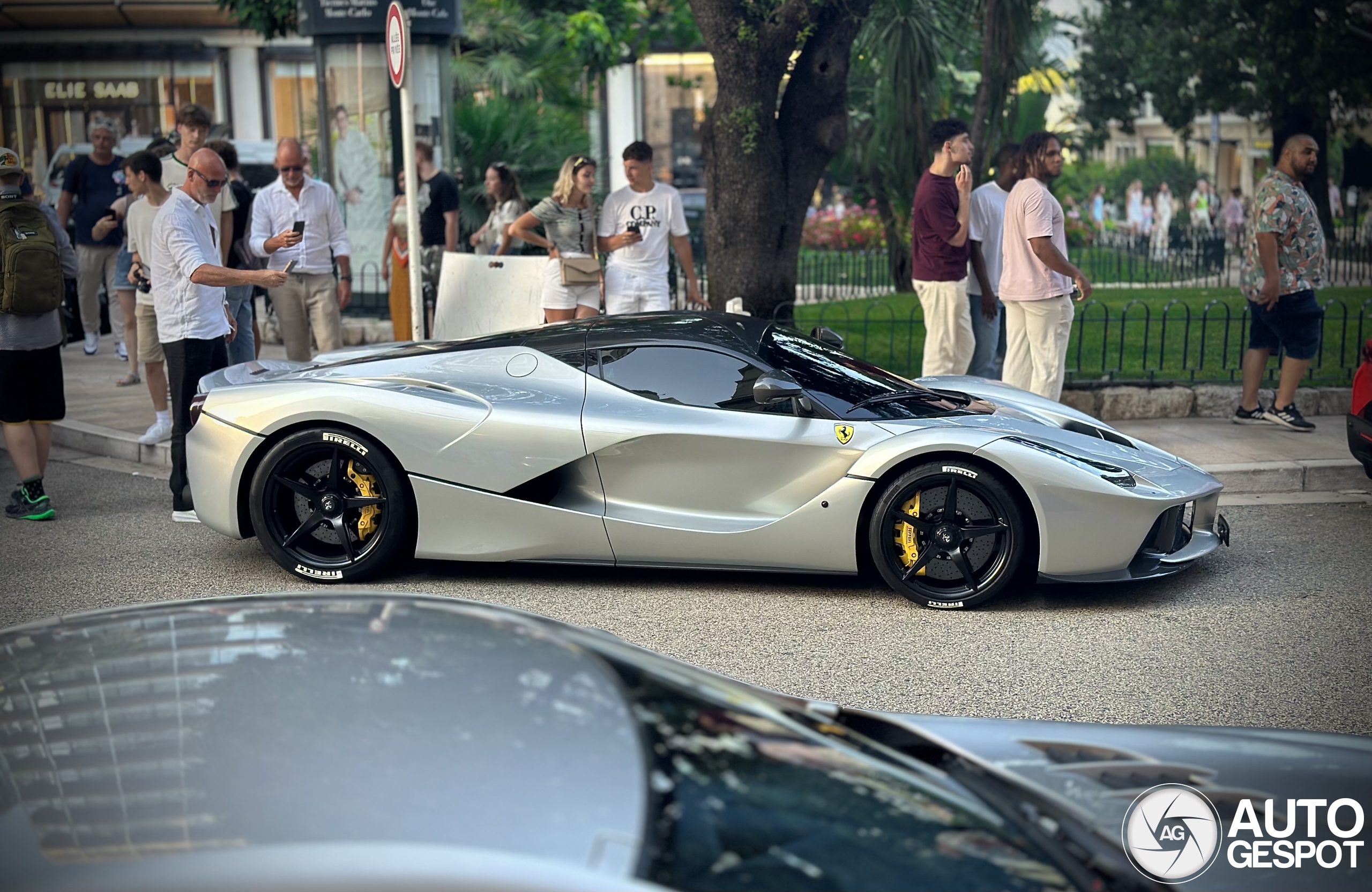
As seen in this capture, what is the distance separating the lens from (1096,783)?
2443 millimetres

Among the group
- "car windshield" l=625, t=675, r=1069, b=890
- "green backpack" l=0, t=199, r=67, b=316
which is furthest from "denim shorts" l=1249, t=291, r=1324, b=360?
"car windshield" l=625, t=675, r=1069, b=890

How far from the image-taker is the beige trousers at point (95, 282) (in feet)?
40.0

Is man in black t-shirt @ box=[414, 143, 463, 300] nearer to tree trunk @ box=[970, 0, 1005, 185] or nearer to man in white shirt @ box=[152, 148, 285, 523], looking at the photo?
man in white shirt @ box=[152, 148, 285, 523]

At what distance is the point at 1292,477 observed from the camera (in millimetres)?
7879

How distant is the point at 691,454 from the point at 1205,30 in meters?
30.6

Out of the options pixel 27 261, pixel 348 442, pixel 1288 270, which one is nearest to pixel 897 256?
pixel 1288 270

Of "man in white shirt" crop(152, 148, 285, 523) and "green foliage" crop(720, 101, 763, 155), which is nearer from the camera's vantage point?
"man in white shirt" crop(152, 148, 285, 523)

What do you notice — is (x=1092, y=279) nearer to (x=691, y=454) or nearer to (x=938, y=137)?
(x=938, y=137)

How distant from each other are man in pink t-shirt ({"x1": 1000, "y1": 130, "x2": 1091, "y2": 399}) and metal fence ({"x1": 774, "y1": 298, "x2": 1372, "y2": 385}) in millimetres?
1197

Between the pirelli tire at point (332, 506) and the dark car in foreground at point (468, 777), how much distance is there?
3453 mm

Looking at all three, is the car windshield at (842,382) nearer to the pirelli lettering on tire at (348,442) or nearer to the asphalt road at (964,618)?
the asphalt road at (964,618)

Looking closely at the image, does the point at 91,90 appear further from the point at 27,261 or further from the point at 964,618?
the point at 964,618

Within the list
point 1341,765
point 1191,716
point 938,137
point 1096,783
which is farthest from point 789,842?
point 938,137

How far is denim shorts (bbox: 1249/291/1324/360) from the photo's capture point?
879 centimetres
